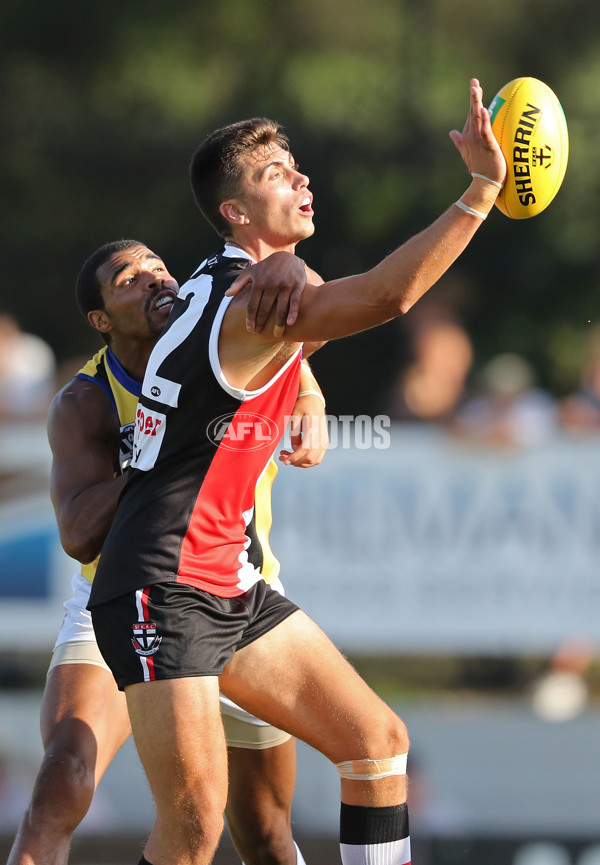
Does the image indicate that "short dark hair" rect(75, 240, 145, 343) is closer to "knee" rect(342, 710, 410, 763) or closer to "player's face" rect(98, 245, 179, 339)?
"player's face" rect(98, 245, 179, 339)

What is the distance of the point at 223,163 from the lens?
374 cm

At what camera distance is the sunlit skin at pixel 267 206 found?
12.1 feet

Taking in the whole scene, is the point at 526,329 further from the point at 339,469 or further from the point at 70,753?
the point at 70,753

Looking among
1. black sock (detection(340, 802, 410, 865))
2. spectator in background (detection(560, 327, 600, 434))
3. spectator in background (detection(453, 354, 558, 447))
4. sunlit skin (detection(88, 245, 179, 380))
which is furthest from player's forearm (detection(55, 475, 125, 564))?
spectator in background (detection(560, 327, 600, 434))

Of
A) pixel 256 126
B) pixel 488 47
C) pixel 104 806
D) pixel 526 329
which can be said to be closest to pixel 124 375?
pixel 256 126

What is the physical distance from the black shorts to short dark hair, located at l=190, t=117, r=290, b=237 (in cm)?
110

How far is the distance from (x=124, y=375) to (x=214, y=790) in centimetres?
137

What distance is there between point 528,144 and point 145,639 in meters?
1.72

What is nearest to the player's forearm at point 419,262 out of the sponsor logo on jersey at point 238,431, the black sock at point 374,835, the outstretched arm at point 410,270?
the outstretched arm at point 410,270

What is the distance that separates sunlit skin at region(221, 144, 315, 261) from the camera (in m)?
3.68

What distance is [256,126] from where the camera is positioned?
3.78m

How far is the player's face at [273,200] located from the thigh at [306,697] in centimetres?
116

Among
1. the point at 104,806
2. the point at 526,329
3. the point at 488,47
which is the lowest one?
Answer: the point at 104,806

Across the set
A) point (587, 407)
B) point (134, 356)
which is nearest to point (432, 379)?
point (587, 407)
